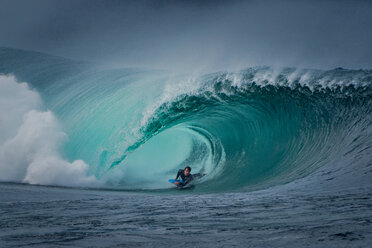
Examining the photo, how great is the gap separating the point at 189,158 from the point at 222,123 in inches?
101

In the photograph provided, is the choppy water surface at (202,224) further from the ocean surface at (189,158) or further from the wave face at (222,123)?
the wave face at (222,123)

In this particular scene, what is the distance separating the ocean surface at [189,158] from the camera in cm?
218

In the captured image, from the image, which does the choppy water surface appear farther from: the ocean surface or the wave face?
the wave face

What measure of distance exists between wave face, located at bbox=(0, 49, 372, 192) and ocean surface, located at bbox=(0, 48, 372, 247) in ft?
0.13

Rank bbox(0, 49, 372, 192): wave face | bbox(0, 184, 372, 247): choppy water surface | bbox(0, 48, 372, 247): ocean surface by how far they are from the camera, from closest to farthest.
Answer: bbox(0, 184, 372, 247): choppy water surface → bbox(0, 48, 372, 247): ocean surface → bbox(0, 49, 372, 192): wave face

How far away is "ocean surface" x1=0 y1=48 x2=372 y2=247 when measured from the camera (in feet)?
7.15

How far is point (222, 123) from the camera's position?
1015 cm

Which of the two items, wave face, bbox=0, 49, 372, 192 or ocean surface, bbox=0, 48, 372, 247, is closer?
ocean surface, bbox=0, 48, 372, 247

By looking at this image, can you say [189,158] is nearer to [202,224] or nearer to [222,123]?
[222,123]

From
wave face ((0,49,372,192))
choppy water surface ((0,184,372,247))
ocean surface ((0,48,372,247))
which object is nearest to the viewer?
choppy water surface ((0,184,372,247))

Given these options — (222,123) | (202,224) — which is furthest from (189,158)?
(202,224)

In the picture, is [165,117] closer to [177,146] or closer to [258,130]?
[258,130]

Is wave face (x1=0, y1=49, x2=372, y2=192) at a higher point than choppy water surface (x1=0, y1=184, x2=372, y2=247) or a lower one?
higher

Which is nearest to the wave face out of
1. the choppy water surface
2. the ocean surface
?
the ocean surface
